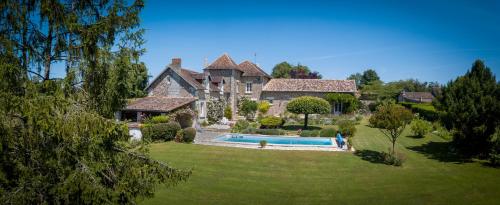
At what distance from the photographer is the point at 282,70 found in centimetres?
8969

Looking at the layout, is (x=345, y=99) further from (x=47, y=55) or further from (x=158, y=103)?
(x=47, y=55)

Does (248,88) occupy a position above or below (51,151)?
above

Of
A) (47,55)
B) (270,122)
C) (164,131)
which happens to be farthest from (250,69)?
(47,55)

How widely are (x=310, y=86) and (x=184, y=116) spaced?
826 inches

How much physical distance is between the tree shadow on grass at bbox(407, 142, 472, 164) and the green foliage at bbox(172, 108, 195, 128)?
18212 mm

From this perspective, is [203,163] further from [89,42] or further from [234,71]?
[234,71]

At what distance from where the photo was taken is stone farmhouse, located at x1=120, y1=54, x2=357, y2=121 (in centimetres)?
3111

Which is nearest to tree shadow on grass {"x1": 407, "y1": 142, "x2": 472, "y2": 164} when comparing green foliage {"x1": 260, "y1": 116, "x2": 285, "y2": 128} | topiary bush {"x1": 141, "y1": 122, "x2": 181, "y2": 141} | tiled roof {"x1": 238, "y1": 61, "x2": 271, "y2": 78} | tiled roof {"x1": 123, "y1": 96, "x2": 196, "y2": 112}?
green foliage {"x1": 260, "y1": 116, "x2": 285, "y2": 128}

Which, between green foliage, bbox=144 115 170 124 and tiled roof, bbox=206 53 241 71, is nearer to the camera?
green foliage, bbox=144 115 170 124

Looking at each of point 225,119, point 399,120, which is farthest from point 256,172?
point 225,119

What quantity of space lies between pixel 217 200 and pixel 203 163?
6.07m

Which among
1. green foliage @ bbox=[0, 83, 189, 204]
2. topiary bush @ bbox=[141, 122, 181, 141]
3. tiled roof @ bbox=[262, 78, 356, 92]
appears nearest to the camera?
green foliage @ bbox=[0, 83, 189, 204]

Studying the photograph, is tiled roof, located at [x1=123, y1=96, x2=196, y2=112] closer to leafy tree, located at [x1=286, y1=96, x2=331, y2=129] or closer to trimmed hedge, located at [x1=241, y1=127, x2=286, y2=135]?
trimmed hedge, located at [x1=241, y1=127, x2=286, y2=135]

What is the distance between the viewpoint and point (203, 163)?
18.2m
